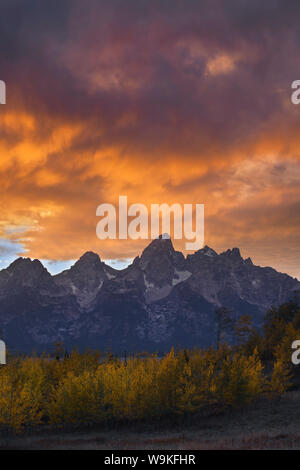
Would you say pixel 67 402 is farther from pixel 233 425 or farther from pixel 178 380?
pixel 233 425

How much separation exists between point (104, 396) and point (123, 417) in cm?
374

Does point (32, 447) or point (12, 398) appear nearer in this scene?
point (32, 447)

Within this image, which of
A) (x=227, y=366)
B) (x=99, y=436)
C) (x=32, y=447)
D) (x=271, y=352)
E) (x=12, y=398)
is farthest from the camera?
(x=271, y=352)

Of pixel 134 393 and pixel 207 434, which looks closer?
pixel 207 434

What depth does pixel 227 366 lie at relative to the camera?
199 ft

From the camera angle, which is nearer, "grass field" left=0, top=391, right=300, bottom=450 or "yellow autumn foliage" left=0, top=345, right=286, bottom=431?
"grass field" left=0, top=391, right=300, bottom=450

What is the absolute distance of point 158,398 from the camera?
56.7 m

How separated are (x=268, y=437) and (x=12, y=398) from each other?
3015cm

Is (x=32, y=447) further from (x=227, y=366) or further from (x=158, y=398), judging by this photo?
(x=227, y=366)

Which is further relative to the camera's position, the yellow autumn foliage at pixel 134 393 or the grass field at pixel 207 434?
the yellow autumn foliage at pixel 134 393

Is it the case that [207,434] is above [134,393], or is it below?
below

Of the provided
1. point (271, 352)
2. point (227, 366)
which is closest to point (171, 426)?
point (227, 366)
